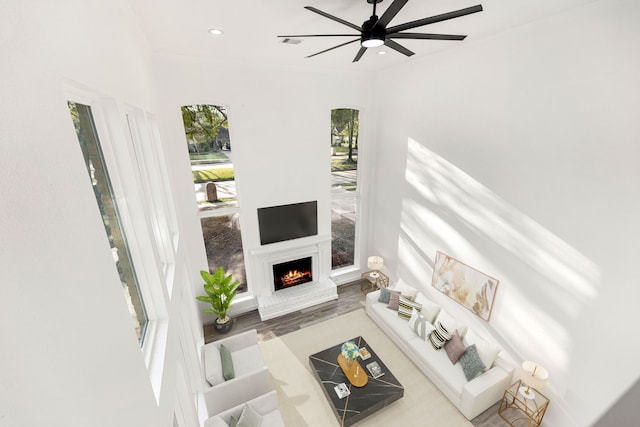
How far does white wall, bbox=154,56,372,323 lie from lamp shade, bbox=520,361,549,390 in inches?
158

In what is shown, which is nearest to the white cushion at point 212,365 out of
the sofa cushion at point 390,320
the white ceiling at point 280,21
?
the sofa cushion at point 390,320

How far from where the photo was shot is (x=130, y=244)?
6.35ft

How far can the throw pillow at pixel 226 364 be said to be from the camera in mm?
3855

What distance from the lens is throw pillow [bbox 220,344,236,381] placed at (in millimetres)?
3855

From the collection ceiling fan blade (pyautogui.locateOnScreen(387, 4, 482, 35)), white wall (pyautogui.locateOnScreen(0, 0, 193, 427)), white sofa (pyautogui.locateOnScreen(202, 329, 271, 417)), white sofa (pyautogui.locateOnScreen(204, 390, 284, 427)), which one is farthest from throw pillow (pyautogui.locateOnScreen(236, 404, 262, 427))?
ceiling fan blade (pyautogui.locateOnScreen(387, 4, 482, 35))

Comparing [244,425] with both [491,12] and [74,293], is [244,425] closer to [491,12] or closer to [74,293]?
[74,293]

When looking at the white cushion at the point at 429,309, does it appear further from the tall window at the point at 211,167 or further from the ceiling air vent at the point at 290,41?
the ceiling air vent at the point at 290,41

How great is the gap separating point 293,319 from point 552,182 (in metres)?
4.85

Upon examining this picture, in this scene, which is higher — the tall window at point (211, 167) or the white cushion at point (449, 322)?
the tall window at point (211, 167)

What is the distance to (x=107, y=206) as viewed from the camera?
1729 mm

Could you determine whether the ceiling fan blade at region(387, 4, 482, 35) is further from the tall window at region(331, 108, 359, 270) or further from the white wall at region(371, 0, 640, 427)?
the tall window at region(331, 108, 359, 270)

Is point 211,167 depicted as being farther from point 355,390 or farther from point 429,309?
point 429,309

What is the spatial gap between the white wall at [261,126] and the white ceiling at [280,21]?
0.40 m

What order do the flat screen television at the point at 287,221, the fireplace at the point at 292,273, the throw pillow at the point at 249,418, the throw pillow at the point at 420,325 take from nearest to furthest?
the throw pillow at the point at 249,418
the throw pillow at the point at 420,325
the flat screen television at the point at 287,221
the fireplace at the point at 292,273
